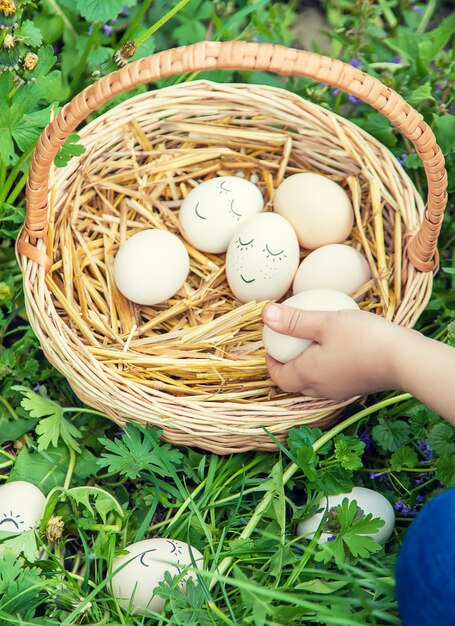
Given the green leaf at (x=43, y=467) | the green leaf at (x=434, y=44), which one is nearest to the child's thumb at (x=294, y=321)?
the green leaf at (x=43, y=467)

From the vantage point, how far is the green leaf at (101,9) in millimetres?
1341

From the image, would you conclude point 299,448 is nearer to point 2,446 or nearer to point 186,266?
point 186,266

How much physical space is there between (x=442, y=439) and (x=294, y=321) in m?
0.35

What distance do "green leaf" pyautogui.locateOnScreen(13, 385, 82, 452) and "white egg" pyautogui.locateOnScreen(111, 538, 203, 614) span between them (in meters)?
0.27

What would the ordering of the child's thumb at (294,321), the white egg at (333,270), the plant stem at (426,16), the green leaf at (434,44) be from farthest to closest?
the plant stem at (426,16), the green leaf at (434,44), the white egg at (333,270), the child's thumb at (294,321)

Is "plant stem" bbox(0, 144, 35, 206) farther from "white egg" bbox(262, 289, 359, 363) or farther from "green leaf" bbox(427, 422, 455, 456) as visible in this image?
"green leaf" bbox(427, 422, 455, 456)

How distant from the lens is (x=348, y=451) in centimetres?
125

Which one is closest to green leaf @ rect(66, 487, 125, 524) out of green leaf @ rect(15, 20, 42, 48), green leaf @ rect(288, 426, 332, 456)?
green leaf @ rect(288, 426, 332, 456)

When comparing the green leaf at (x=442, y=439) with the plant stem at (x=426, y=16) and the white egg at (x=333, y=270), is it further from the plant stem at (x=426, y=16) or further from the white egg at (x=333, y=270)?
the plant stem at (x=426, y=16)

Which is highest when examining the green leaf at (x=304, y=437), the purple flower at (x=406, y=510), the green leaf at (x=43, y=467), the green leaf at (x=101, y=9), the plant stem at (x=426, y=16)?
the green leaf at (x=101, y=9)

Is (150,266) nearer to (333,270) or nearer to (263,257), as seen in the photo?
(263,257)

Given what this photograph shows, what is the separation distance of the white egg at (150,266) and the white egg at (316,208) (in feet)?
0.79

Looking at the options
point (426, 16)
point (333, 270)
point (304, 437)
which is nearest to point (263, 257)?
point (333, 270)

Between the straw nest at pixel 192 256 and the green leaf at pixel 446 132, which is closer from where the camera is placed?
the straw nest at pixel 192 256
